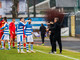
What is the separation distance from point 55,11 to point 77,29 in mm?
6574

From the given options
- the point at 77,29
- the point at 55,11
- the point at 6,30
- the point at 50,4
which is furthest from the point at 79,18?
the point at 50,4

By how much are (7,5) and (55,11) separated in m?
26.2

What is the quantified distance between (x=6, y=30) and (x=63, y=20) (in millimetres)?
29051

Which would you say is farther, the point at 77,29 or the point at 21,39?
the point at 77,29

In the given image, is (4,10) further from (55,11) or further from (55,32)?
(55,32)

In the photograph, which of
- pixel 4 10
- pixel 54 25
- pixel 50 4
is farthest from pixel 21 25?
pixel 50 4

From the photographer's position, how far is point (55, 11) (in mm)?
48969

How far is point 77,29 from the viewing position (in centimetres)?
4381

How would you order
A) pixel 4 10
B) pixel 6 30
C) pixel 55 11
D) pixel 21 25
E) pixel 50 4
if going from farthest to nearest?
pixel 50 4, pixel 4 10, pixel 55 11, pixel 6 30, pixel 21 25

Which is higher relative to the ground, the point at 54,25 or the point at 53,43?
the point at 54,25

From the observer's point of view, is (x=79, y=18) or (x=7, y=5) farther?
(x=7, y=5)

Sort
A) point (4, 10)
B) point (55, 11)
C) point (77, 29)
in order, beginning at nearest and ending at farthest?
point (77, 29) → point (55, 11) → point (4, 10)

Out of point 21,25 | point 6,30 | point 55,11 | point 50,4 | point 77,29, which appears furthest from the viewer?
point 50,4

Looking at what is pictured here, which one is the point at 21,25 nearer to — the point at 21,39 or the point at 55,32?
the point at 21,39
